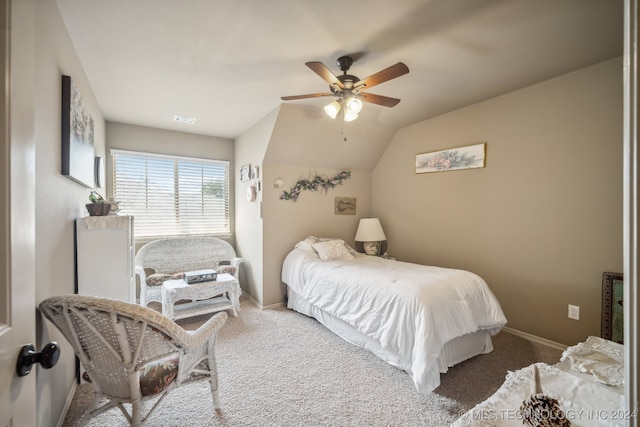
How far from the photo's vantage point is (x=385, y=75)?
6.47 ft

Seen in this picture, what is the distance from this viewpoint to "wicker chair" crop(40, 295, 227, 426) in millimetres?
1281

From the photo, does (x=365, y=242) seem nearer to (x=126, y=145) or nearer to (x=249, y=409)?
(x=249, y=409)

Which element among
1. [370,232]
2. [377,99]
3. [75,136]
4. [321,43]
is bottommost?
[370,232]

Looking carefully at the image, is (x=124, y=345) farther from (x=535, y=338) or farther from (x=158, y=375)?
(x=535, y=338)

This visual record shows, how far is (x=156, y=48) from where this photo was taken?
6.88 feet

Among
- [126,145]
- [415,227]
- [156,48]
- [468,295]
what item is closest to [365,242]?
[415,227]

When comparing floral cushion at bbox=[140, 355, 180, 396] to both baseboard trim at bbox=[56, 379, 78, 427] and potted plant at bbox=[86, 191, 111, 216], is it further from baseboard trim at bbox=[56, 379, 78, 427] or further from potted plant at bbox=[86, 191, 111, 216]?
potted plant at bbox=[86, 191, 111, 216]

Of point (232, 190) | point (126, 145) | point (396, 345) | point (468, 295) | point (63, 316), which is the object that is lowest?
point (396, 345)

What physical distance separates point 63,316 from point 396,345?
7.01 feet

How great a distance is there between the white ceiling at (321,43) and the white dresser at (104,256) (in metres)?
1.38

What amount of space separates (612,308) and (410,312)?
1721mm

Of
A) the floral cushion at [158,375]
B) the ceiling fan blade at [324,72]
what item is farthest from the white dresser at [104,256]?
the ceiling fan blade at [324,72]

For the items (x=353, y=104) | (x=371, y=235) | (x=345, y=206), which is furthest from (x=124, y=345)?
(x=345, y=206)

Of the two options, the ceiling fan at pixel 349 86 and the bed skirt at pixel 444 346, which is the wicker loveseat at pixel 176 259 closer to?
the bed skirt at pixel 444 346
